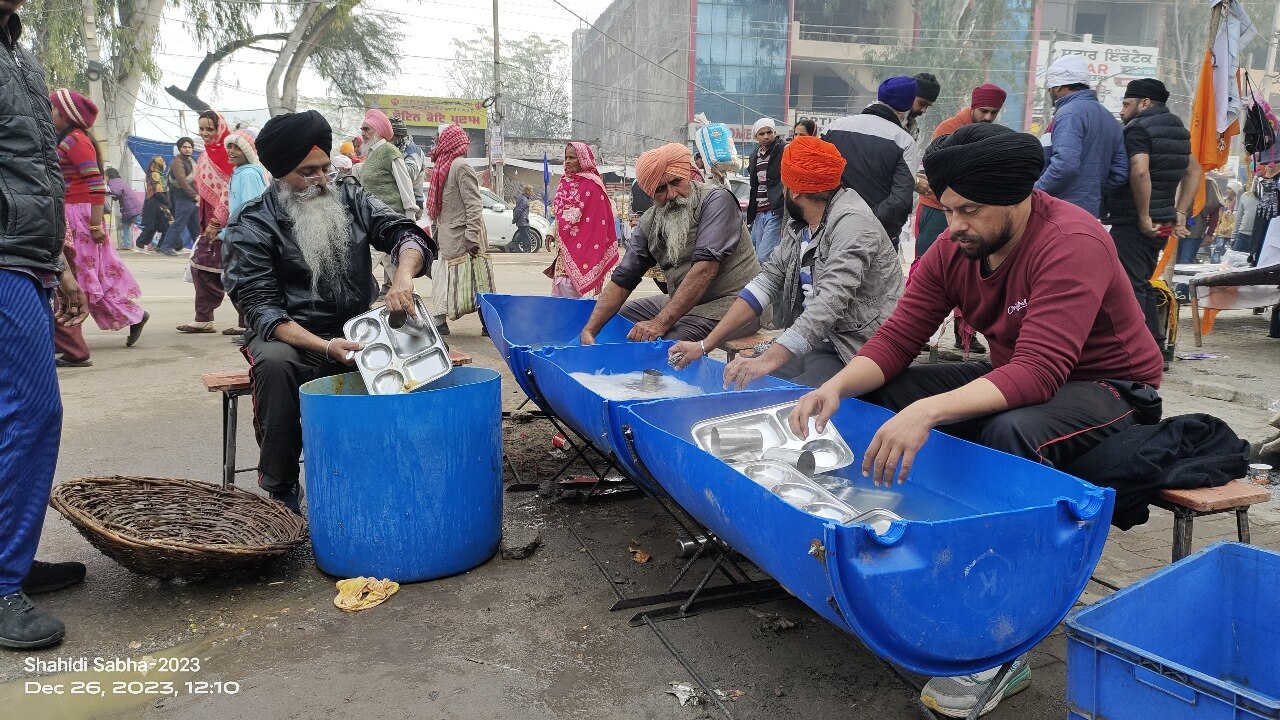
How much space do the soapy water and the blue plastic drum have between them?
54 centimetres

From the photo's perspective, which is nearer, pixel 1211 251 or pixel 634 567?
pixel 634 567

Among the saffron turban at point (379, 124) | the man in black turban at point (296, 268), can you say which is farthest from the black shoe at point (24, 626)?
the saffron turban at point (379, 124)

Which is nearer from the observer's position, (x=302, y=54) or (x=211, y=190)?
(x=211, y=190)

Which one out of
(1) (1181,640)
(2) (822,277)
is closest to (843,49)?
(2) (822,277)

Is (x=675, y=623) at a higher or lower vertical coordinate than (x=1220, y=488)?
lower

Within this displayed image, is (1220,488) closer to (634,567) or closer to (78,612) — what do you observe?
(634,567)

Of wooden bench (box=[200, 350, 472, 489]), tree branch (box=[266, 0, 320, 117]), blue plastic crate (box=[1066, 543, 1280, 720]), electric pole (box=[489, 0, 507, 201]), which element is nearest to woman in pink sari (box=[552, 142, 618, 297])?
wooden bench (box=[200, 350, 472, 489])

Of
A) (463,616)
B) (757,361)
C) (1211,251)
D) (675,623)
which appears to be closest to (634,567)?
(675,623)

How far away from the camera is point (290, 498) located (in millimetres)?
3447

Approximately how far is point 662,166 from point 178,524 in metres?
2.58

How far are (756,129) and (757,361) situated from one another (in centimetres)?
471

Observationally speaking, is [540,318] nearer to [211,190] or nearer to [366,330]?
[366,330]

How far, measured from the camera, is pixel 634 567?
3.09 metres

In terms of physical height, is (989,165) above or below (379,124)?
below
